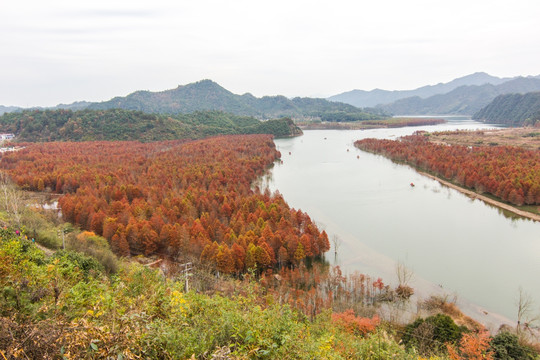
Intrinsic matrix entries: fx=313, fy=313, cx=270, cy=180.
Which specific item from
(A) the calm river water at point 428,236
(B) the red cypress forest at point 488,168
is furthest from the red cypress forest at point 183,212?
(B) the red cypress forest at point 488,168

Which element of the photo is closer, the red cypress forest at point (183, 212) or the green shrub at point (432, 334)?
the green shrub at point (432, 334)

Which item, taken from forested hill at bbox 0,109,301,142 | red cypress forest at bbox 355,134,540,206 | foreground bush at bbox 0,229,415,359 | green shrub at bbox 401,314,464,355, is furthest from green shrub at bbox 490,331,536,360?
forested hill at bbox 0,109,301,142

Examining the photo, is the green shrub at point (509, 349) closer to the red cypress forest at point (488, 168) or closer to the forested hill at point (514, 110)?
the red cypress forest at point (488, 168)

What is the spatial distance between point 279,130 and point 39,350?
10012cm

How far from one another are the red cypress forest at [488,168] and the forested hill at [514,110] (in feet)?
251

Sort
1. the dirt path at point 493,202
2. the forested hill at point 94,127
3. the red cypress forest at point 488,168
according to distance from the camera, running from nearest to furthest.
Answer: the dirt path at point 493,202, the red cypress forest at point 488,168, the forested hill at point 94,127

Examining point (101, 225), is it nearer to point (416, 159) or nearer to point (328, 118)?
point (416, 159)

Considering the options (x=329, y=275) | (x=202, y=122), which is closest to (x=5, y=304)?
(x=329, y=275)

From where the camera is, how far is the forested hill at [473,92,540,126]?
115625 millimetres

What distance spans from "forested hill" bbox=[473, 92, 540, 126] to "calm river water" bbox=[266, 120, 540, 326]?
97806mm

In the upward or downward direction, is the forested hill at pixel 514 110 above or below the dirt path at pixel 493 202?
above

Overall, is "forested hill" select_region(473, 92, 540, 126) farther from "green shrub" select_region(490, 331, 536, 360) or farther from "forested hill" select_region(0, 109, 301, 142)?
"green shrub" select_region(490, 331, 536, 360)

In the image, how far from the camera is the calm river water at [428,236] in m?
17.4

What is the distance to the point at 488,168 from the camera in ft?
121
